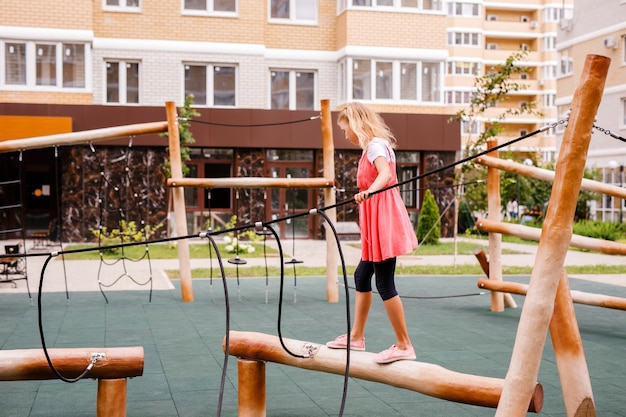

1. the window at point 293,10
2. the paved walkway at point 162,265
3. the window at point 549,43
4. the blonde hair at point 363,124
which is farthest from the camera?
the window at point 549,43

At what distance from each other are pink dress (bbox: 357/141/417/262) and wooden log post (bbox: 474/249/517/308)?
496 cm

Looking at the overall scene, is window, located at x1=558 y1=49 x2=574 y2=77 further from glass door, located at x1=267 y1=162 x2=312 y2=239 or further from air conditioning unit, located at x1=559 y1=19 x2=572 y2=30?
glass door, located at x1=267 y1=162 x2=312 y2=239

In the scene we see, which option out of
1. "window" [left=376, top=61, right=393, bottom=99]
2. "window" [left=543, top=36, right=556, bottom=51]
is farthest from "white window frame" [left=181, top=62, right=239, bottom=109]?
"window" [left=543, top=36, right=556, bottom=51]

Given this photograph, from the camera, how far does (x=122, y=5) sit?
1040 inches

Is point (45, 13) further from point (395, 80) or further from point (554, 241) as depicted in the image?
point (554, 241)

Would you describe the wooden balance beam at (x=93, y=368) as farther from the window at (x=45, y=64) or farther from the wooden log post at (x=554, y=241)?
the window at (x=45, y=64)

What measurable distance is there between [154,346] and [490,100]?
14529 mm

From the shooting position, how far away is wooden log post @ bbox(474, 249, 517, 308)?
1065cm

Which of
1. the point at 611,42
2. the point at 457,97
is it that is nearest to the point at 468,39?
the point at 457,97

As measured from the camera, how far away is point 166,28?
26.6m

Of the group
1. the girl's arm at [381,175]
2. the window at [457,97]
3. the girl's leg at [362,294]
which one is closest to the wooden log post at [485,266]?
the girl's leg at [362,294]

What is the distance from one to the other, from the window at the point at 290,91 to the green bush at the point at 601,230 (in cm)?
939

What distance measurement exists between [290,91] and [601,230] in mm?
10737

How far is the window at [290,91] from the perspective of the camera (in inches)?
1101
